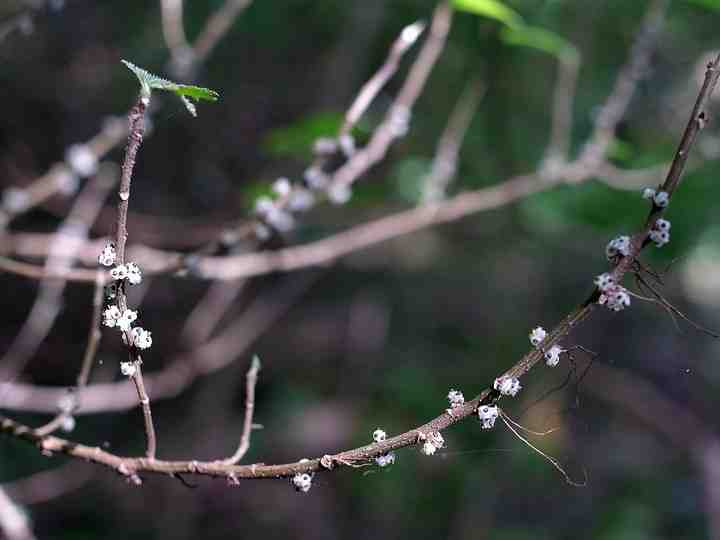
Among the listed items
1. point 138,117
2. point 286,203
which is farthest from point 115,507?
point 138,117

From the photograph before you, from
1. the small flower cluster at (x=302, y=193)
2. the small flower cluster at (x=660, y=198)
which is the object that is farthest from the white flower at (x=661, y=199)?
the small flower cluster at (x=302, y=193)

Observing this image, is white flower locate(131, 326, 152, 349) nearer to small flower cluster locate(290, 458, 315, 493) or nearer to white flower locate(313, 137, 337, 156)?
small flower cluster locate(290, 458, 315, 493)

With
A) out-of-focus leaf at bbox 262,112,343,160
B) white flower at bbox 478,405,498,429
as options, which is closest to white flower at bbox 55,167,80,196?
out-of-focus leaf at bbox 262,112,343,160

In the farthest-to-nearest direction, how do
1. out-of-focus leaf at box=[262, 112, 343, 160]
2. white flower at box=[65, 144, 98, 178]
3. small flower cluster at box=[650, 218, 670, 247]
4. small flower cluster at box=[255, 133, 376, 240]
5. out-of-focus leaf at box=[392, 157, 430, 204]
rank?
out-of-focus leaf at box=[392, 157, 430, 204] < white flower at box=[65, 144, 98, 178] < out-of-focus leaf at box=[262, 112, 343, 160] < small flower cluster at box=[255, 133, 376, 240] < small flower cluster at box=[650, 218, 670, 247]

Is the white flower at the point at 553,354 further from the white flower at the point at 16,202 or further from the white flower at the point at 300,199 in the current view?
the white flower at the point at 16,202

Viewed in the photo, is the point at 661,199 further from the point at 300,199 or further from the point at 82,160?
the point at 82,160

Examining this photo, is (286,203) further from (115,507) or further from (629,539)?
(629,539)
